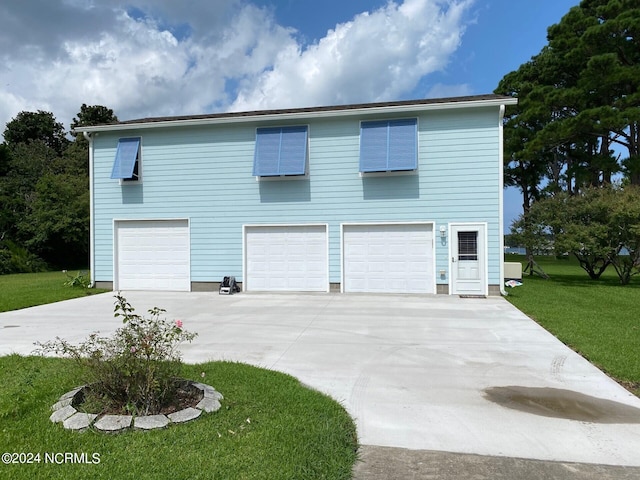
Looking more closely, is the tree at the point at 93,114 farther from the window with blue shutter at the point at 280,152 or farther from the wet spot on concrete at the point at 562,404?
the wet spot on concrete at the point at 562,404

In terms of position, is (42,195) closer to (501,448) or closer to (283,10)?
(283,10)

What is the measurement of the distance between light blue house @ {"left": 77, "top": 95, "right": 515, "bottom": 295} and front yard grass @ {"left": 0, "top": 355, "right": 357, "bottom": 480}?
7.66m

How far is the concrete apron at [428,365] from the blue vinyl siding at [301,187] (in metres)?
2.73

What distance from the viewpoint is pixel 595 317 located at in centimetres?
727

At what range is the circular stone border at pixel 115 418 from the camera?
292 centimetres

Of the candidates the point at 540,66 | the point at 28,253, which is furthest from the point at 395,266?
the point at 28,253

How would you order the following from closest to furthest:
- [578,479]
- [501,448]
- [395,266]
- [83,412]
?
[578,479] < [501,448] < [83,412] < [395,266]

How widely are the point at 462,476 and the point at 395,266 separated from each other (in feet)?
28.3

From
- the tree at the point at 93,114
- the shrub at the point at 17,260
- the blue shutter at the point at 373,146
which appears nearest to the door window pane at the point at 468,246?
the blue shutter at the point at 373,146

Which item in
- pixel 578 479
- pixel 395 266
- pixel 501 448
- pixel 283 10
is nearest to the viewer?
pixel 578 479

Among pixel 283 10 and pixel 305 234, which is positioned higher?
pixel 283 10

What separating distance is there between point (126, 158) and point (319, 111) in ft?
19.6

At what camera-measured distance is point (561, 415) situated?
132 inches

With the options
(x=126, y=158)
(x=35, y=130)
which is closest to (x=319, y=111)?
(x=126, y=158)
